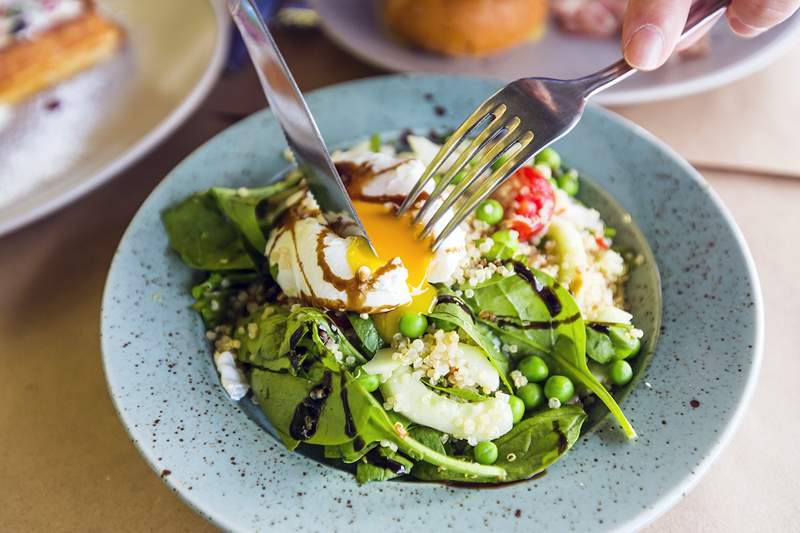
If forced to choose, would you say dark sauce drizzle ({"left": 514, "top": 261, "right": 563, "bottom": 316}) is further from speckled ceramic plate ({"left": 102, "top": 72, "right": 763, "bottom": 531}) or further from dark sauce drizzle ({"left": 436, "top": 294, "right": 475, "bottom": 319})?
speckled ceramic plate ({"left": 102, "top": 72, "right": 763, "bottom": 531})

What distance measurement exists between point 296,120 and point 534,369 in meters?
1.03

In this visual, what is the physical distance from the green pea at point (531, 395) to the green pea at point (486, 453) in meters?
0.21

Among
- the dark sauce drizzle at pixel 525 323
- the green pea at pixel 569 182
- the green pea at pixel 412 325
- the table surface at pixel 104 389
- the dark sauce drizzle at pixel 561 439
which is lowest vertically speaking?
the table surface at pixel 104 389

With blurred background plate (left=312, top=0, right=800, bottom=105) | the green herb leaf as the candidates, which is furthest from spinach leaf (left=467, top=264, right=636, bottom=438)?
blurred background plate (left=312, top=0, right=800, bottom=105)

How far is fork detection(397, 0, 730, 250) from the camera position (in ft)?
6.82

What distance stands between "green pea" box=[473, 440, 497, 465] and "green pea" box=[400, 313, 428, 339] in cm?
37

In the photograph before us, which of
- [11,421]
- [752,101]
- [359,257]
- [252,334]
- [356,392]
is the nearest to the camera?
[356,392]

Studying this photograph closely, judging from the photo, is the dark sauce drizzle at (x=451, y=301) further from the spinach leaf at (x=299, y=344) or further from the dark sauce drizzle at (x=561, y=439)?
the dark sauce drizzle at (x=561, y=439)

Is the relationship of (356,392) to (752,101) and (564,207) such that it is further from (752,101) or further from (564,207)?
(752,101)

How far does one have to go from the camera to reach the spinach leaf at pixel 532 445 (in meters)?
1.96

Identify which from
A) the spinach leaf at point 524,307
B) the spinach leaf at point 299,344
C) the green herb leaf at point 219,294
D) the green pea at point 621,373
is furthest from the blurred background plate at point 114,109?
the green pea at point 621,373

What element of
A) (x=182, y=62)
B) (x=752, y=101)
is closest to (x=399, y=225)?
(x=182, y=62)

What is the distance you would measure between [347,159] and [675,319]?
47.7 inches

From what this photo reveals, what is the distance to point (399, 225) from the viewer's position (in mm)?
2270
